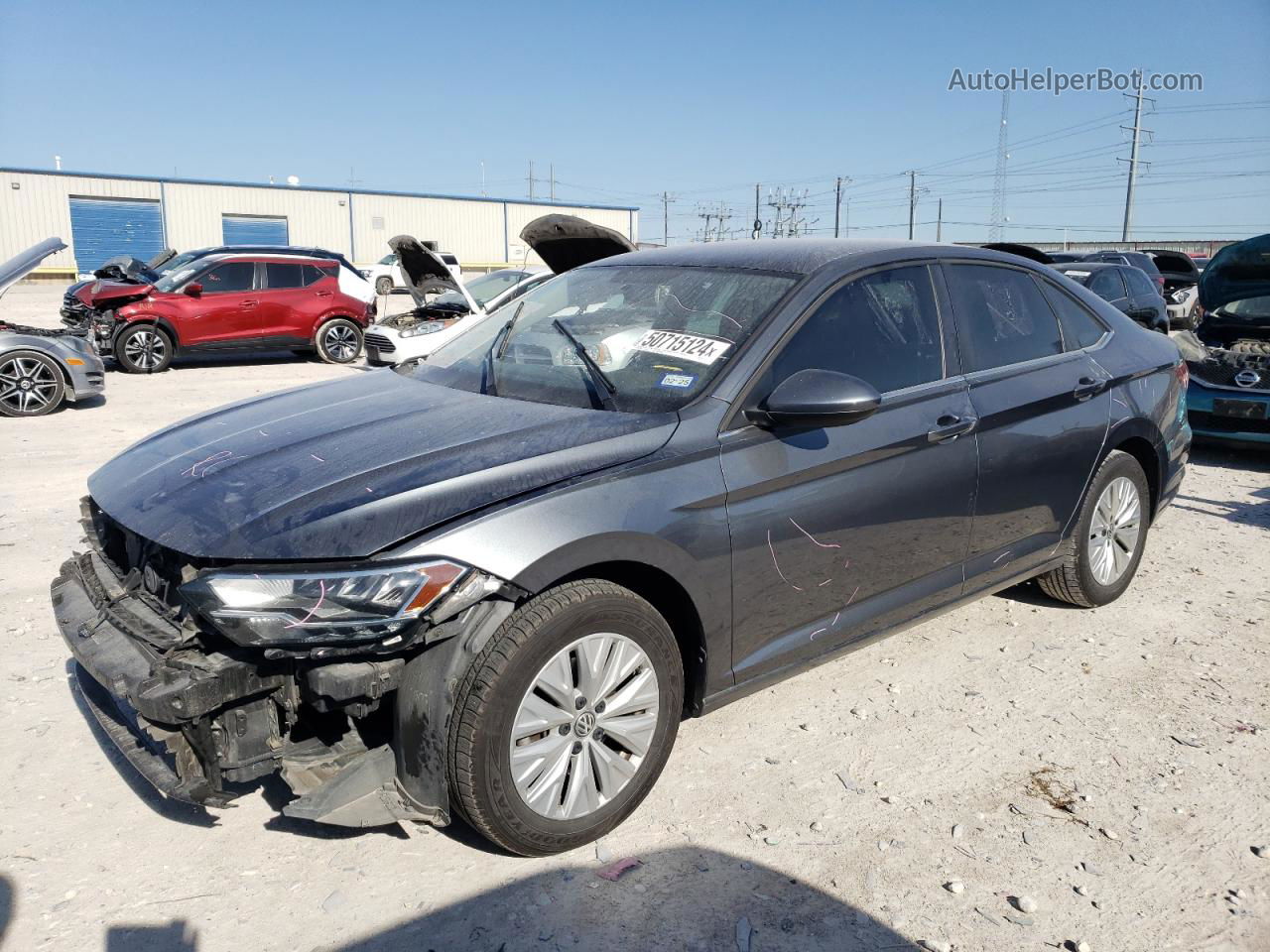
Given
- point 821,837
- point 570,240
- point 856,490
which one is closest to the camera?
point 821,837

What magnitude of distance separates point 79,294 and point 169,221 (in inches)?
1182

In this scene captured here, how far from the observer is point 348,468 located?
2762 mm

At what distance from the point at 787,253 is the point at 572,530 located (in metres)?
1.65

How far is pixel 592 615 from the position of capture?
2.63m

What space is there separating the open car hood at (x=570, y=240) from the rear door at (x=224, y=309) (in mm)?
8606

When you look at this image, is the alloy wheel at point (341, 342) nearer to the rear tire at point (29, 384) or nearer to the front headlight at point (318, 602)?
the rear tire at point (29, 384)

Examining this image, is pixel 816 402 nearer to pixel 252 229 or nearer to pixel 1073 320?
pixel 1073 320

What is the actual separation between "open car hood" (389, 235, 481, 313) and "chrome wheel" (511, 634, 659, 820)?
865 centimetres

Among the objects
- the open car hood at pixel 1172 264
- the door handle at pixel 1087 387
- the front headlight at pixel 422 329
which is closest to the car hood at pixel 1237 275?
the door handle at pixel 1087 387

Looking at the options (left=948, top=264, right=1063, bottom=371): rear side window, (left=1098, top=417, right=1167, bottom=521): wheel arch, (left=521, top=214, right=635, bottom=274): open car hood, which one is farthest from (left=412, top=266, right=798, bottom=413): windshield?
(left=521, top=214, right=635, bottom=274): open car hood

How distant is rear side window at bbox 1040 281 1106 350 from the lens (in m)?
4.35

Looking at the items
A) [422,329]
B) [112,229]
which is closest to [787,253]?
[422,329]

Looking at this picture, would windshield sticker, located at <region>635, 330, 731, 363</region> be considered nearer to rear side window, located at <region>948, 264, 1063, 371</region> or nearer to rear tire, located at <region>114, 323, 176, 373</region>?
rear side window, located at <region>948, 264, 1063, 371</region>

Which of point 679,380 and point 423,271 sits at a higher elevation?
point 423,271
